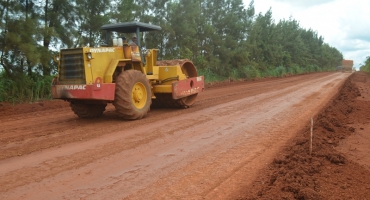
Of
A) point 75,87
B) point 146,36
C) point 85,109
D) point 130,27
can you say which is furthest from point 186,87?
point 146,36

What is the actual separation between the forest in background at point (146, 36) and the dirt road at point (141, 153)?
9.08ft

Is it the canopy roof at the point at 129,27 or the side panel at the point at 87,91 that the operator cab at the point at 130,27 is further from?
the side panel at the point at 87,91

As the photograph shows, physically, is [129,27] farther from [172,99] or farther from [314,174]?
[314,174]

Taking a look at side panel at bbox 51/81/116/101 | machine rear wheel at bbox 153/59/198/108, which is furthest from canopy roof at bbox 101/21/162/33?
side panel at bbox 51/81/116/101

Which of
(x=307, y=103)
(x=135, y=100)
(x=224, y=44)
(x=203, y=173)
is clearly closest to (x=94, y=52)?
(x=135, y=100)

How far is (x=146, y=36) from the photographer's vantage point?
20.8 metres

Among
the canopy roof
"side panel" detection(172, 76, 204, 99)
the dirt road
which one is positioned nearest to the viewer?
the dirt road

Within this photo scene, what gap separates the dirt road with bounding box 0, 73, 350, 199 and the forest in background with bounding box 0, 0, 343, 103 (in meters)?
2.77

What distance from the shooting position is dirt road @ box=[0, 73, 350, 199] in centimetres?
428

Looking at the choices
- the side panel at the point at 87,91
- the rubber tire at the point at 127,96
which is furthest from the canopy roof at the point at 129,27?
the side panel at the point at 87,91

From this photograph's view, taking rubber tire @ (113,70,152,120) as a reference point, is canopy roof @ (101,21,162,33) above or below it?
above

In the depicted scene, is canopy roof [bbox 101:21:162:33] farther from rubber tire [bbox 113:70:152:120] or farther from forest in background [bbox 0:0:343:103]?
forest in background [bbox 0:0:343:103]

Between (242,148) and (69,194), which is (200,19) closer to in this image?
(242,148)

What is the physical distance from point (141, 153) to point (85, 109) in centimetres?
390
